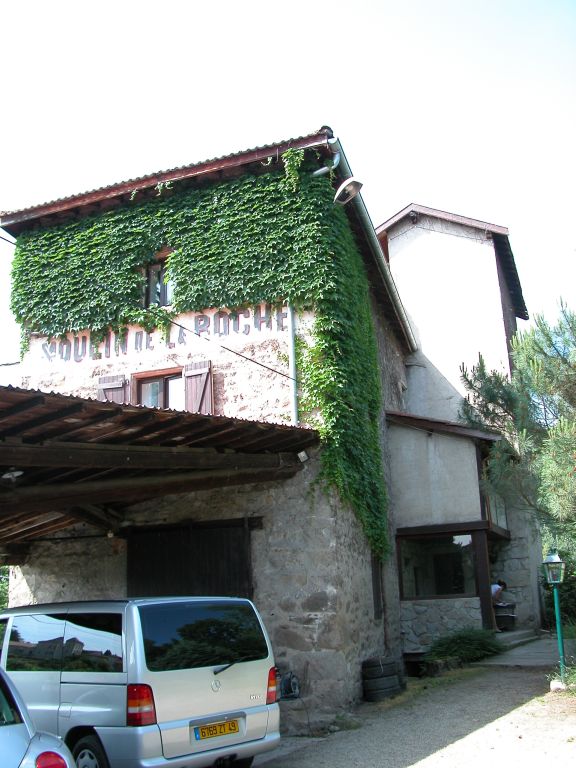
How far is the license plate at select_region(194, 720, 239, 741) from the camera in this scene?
5.95 metres

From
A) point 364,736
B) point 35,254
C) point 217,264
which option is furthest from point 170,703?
point 35,254

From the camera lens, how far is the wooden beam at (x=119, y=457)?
6684 millimetres

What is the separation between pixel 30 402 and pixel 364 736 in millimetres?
5261

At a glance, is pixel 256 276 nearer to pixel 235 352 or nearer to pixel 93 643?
pixel 235 352

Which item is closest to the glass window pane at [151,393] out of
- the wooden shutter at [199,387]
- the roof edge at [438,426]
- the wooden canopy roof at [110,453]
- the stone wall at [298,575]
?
the wooden shutter at [199,387]

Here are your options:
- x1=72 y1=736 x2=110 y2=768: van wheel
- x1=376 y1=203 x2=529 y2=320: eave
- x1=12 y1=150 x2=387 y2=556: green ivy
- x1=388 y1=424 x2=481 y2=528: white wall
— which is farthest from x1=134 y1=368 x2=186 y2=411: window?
x1=376 y1=203 x2=529 y2=320: eave

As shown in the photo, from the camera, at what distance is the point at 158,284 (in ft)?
42.7

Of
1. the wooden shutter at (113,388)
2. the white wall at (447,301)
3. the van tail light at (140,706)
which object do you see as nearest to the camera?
the van tail light at (140,706)

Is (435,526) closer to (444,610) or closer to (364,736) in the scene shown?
(444,610)

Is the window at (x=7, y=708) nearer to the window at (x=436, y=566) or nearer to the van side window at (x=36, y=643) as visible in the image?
the van side window at (x=36, y=643)

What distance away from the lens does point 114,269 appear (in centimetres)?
1302

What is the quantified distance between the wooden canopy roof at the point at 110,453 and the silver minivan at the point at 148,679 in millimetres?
1356

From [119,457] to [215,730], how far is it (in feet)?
9.14

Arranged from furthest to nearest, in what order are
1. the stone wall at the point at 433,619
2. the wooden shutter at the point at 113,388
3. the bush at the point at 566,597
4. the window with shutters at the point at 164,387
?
the bush at the point at 566,597, the stone wall at the point at 433,619, the wooden shutter at the point at 113,388, the window with shutters at the point at 164,387
